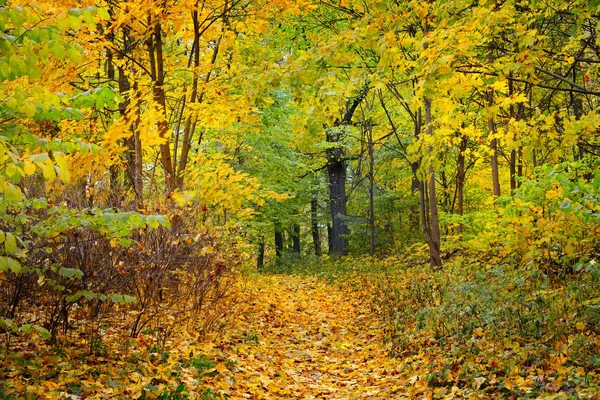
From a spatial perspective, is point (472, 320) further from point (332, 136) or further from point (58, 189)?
point (332, 136)

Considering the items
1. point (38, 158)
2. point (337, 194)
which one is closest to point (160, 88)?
point (38, 158)

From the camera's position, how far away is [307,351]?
813 cm

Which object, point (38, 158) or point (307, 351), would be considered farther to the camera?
point (307, 351)

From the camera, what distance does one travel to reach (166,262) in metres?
6.42

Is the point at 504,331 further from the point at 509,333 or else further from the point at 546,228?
the point at 546,228

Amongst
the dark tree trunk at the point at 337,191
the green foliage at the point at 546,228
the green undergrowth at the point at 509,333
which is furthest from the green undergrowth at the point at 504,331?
the dark tree trunk at the point at 337,191

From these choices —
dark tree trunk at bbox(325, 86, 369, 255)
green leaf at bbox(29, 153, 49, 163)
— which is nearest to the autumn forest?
A: green leaf at bbox(29, 153, 49, 163)

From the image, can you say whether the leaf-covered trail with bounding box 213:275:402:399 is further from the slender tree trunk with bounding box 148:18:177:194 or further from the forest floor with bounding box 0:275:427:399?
the slender tree trunk with bounding box 148:18:177:194

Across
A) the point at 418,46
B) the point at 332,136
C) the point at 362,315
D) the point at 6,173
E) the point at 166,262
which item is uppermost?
the point at 332,136

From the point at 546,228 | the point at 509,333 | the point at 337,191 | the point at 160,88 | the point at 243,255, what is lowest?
the point at 509,333

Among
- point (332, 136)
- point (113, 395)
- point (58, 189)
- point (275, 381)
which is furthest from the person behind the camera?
point (332, 136)

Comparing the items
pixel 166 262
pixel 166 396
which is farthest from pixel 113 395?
pixel 166 262

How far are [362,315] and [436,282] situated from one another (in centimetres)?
170

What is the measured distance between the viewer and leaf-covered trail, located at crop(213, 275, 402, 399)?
616cm
